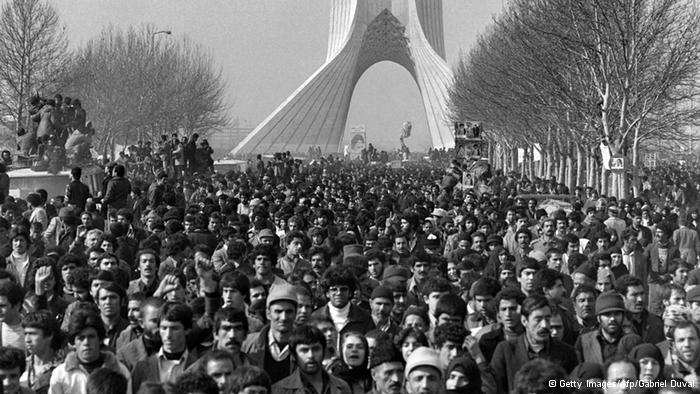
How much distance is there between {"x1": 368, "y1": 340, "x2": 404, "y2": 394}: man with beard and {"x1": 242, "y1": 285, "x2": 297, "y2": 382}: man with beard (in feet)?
2.25

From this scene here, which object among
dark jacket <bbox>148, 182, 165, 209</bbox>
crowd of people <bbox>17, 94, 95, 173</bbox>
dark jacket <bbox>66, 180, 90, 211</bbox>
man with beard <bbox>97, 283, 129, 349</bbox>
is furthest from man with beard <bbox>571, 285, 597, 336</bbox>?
crowd of people <bbox>17, 94, 95, 173</bbox>

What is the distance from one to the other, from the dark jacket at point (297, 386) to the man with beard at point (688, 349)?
170 cm

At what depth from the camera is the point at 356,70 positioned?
96312mm

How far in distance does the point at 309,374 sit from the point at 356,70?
91026mm

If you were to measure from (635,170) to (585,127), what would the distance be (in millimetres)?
4621

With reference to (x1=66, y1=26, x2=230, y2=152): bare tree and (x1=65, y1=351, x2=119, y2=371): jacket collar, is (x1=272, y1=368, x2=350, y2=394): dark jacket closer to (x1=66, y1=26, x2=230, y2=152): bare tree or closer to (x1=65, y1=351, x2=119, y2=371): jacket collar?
(x1=65, y1=351, x2=119, y2=371): jacket collar

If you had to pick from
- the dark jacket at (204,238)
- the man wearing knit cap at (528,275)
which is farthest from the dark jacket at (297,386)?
the dark jacket at (204,238)

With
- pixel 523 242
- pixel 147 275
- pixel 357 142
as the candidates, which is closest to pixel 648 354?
pixel 147 275

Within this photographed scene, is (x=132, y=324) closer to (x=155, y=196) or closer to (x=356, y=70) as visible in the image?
(x=155, y=196)

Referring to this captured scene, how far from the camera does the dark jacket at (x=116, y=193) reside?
15.8m

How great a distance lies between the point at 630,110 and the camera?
29.1 meters

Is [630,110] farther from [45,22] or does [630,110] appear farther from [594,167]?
[45,22]

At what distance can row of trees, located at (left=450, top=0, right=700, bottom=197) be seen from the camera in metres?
25.0

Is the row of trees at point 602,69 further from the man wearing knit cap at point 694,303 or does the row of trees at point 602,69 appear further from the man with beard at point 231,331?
the man with beard at point 231,331
